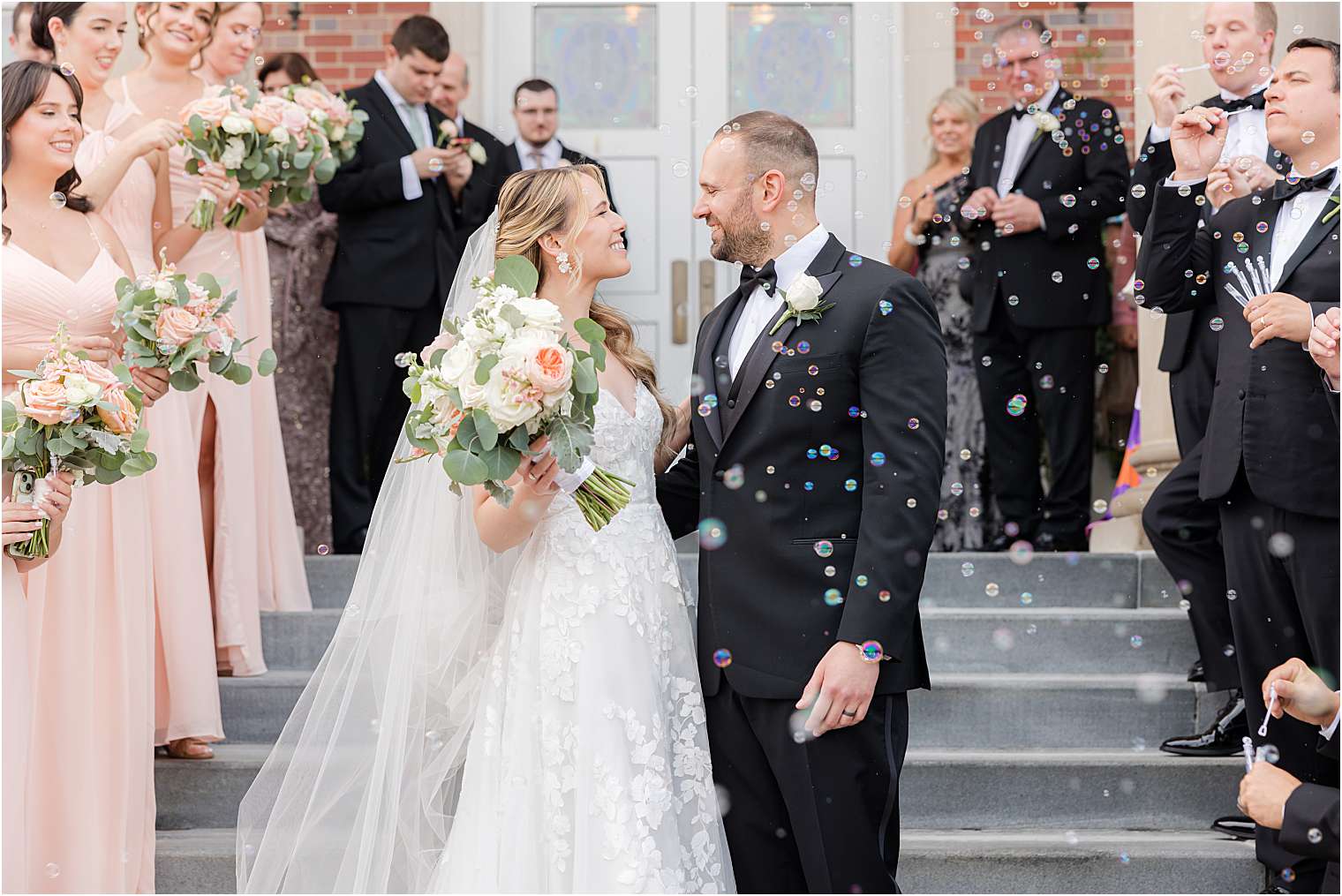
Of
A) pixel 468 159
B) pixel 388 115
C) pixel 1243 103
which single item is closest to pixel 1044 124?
pixel 1243 103

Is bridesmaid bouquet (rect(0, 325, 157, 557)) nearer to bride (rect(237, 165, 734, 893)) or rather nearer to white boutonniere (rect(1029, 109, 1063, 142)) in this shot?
bride (rect(237, 165, 734, 893))

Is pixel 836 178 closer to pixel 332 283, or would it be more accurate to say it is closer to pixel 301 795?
pixel 332 283

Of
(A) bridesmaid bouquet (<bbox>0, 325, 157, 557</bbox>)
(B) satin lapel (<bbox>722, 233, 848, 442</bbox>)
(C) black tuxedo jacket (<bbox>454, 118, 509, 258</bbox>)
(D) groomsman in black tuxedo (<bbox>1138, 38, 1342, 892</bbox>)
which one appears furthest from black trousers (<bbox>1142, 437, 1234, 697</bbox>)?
(C) black tuxedo jacket (<bbox>454, 118, 509, 258</bbox>)

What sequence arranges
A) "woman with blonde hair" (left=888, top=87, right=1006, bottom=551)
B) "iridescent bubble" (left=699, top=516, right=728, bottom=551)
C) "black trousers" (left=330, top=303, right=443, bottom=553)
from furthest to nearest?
"woman with blonde hair" (left=888, top=87, right=1006, bottom=551), "black trousers" (left=330, top=303, right=443, bottom=553), "iridescent bubble" (left=699, top=516, right=728, bottom=551)

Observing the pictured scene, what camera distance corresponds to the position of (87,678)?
431cm

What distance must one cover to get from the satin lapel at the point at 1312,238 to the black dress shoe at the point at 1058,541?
2596 millimetres

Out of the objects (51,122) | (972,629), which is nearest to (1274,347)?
(972,629)

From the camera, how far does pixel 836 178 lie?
8445 millimetres

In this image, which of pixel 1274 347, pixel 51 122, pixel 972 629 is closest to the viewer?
pixel 1274 347

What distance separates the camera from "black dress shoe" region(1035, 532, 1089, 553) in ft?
21.1

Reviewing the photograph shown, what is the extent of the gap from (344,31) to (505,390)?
6.14m

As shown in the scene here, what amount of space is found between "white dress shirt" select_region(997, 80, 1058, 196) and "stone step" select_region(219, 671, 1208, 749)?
2587mm

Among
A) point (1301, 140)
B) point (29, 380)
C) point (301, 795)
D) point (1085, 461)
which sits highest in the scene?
point (1301, 140)

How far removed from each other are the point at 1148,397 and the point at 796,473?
12.2ft
